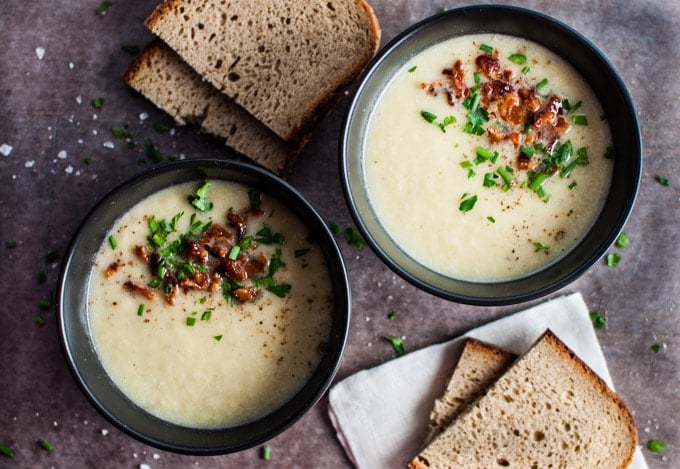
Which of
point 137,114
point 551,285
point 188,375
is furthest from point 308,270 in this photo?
point 137,114

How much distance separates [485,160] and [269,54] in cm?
96

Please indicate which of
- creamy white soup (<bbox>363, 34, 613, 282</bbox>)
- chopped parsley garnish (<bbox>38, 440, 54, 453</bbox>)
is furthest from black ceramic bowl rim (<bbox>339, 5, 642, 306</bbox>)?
chopped parsley garnish (<bbox>38, 440, 54, 453</bbox>)

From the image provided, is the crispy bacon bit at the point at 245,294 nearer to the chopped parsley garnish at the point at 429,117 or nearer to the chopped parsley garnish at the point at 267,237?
the chopped parsley garnish at the point at 267,237

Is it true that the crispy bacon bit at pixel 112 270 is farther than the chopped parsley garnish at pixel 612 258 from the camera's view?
No

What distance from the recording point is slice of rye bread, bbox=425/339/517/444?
2.77m

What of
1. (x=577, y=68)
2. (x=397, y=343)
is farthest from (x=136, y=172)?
(x=577, y=68)

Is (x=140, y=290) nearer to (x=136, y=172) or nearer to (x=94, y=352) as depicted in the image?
(x=94, y=352)

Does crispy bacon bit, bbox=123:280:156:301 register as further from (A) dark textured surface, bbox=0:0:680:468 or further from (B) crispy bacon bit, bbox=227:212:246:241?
(A) dark textured surface, bbox=0:0:680:468

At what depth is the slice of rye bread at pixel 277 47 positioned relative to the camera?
2709 mm

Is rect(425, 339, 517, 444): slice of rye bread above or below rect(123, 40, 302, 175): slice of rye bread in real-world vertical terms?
below

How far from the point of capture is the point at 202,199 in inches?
95.0

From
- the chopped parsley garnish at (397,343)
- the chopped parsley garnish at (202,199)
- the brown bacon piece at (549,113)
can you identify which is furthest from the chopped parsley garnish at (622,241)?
the chopped parsley garnish at (202,199)

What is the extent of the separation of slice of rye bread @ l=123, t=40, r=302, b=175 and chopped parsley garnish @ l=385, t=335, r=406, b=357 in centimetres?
80

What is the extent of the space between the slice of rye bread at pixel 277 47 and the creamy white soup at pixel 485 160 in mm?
375
